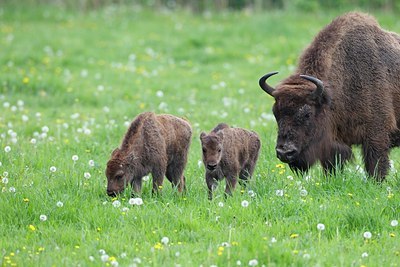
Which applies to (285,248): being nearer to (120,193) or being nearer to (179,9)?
(120,193)

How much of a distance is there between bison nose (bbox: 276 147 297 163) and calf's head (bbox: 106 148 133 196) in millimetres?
1568

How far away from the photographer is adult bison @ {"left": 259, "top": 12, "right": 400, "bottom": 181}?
28.4 ft

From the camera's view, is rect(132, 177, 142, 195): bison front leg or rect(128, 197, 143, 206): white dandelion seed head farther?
rect(132, 177, 142, 195): bison front leg

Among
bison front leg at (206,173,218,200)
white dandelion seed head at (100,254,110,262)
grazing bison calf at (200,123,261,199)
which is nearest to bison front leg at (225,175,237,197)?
grazing bison calf at (200,123,261,199)

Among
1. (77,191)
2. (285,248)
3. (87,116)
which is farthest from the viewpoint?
(87,116)

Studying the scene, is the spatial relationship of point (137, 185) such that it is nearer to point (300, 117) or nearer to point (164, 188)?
point (164, 188)

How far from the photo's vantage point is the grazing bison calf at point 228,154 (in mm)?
8531

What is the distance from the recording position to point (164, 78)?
1761cm

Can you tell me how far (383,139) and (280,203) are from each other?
178 cm

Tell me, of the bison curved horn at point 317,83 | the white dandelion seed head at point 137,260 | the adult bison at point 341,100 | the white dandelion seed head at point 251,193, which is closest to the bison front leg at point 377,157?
the adult bison at point 341,100

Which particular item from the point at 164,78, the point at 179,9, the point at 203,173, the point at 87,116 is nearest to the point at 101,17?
the point at 179,9

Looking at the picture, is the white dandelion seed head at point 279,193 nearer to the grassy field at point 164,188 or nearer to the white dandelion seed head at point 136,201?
the grassy field at point 164,188

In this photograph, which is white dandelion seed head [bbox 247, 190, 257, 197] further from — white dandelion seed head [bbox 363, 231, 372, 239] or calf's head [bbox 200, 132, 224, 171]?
white dandelion seed head [bbox 363, 231, 372, 239]

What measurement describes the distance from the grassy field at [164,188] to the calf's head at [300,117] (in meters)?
0.36
